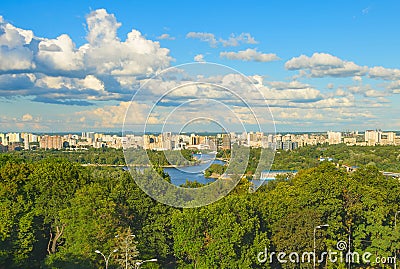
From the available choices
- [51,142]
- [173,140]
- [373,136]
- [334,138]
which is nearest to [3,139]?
[51,142]

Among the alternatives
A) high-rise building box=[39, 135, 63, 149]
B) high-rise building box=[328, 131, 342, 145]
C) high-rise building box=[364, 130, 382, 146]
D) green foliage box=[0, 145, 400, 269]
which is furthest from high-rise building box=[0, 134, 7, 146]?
green foliage box=[0, 145, 400, 269]

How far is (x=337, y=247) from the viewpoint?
2473 centimetres

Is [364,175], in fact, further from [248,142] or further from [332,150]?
[332,150]

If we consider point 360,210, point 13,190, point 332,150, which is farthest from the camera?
point 332,150

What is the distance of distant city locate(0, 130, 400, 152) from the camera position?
48.6ft

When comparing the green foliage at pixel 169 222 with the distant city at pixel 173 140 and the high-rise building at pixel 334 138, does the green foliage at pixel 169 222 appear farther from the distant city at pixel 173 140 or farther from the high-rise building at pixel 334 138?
the high-rise building at pixel 334 138

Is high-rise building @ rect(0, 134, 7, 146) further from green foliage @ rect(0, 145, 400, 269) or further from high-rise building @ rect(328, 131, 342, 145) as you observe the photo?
green foliage @ rect(0, 145, 400, 269)

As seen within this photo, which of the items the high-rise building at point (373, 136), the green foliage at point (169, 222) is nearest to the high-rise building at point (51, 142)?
the high-rise building at point (373, 136)

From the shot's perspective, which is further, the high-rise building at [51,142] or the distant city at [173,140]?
the high-rise building at [51,142]

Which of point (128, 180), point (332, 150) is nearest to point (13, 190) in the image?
point (128, 180)

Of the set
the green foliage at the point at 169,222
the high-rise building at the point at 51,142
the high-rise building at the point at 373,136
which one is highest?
the high-rise building at the point at 373,136

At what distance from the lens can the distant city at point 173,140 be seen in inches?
583

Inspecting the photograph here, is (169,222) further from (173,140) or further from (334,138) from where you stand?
(334,138)

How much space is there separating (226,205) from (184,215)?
6.73 ft
